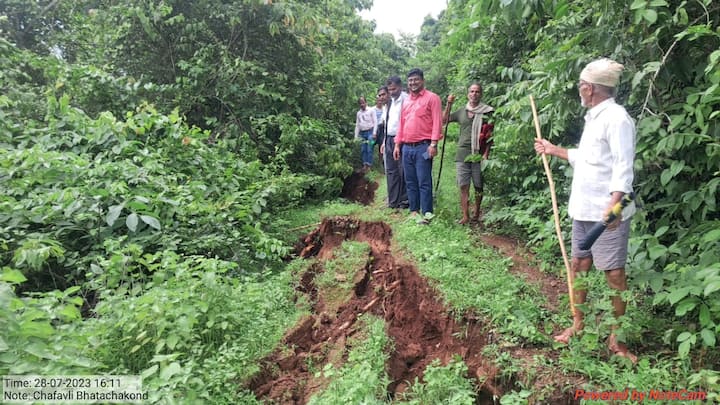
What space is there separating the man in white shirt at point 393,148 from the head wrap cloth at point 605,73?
3754mm

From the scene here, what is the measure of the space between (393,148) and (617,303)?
4.24 meters

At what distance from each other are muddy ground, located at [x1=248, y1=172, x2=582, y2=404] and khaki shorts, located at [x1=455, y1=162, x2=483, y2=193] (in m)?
0.79

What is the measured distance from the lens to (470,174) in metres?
5.30

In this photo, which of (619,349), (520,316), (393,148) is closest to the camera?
(619,349)

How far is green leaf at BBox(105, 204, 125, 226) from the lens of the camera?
3734 mm

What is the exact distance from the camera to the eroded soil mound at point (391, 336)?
284 centimetres

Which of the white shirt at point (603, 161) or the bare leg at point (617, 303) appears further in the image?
the bare leg at point (617, 303)

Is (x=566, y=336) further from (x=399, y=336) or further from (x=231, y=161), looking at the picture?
(x=231, y=161)

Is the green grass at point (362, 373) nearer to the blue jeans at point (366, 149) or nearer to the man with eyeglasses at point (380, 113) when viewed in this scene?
the man with eyeglasses at point (380, 113)

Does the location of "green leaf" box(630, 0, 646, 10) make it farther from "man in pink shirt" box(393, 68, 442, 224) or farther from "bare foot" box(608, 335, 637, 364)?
"man in pink shirt" box(393, 68, 442, 224)

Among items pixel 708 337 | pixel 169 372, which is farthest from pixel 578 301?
pixel 169 372

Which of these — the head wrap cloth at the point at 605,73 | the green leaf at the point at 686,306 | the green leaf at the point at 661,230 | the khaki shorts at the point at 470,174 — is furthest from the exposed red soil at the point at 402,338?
the head wrap cloth at the point at 605,73

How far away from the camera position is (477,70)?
6.90 meters

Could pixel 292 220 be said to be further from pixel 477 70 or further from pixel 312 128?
pixel 477 70
